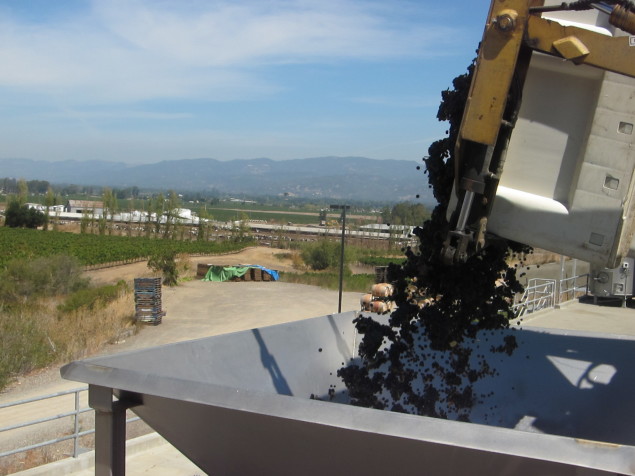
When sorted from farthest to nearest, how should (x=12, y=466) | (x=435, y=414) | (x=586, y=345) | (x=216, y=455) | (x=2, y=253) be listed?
1. (x=2, y=253)
2. (x=12, y=466)
3. (x=586, y=345)
4. (x=435, y=414)
5. (x=216, y=455)

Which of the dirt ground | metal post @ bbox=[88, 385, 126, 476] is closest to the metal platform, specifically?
metal post @ bbox=[88, 385, 126, 476]

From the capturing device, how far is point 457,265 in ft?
14.4

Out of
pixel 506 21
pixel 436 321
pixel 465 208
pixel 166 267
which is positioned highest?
pixel 506 21

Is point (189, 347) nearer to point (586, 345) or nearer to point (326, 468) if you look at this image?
point (326, 468)

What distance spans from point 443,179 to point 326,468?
2.13 metres

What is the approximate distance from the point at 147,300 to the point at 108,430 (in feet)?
62.1

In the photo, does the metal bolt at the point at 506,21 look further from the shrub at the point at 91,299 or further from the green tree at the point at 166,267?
the green tree at the point at 166,267

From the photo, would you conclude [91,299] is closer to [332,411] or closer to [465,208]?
[465,208]

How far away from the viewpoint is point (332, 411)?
2.47m

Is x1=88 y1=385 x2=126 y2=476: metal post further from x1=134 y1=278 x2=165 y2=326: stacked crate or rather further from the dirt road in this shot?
x1=134 y1=278 x2=165 y2=326: stacked crate

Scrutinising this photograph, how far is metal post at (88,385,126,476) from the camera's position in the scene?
120 inches

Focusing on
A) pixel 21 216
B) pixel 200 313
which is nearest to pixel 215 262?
pixel 200 313

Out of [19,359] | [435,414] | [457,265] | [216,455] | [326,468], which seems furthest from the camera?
[19,359]

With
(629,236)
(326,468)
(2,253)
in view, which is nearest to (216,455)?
(326,468)
